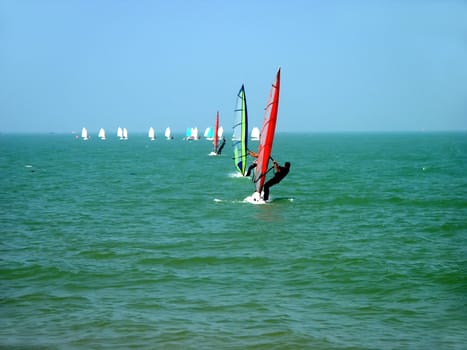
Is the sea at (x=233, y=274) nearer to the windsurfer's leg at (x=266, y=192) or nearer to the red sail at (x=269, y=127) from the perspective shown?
the windsurfer's leg at (x=266, y=192)

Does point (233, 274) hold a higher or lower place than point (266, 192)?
lower

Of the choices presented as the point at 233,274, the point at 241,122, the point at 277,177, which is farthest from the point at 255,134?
the point at 233,274

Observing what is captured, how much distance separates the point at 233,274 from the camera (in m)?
15.7

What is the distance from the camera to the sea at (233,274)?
37.8ft

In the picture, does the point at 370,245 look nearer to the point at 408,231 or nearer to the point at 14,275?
the point at 408,231

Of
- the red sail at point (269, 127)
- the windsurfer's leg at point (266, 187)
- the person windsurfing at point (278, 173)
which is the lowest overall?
the windsurfer's leg at point (266, 187)

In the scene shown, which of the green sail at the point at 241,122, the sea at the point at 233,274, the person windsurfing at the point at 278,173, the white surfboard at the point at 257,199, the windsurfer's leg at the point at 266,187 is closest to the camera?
the sea at the point at 233,274

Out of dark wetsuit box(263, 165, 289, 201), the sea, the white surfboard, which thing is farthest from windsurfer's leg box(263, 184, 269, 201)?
the sea

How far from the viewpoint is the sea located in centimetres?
1152

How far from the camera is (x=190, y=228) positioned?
883 inches

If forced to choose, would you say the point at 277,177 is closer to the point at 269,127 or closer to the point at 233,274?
the point at 269,127

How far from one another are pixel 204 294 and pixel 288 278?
7.78 ft

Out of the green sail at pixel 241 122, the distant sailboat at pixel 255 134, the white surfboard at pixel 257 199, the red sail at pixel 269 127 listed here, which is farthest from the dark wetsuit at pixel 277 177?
the distant sailboat at pixel 255 134

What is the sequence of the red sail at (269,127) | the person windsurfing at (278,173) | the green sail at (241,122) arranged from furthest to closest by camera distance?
1. the green sail at (241,122)
2. the person windsurfing at (278,173)
3. the red sail at (269,127)
